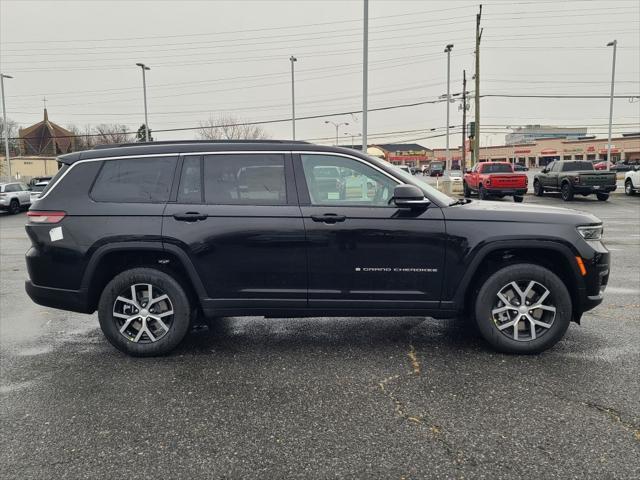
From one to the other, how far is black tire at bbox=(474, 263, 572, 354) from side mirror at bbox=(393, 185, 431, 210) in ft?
2.94

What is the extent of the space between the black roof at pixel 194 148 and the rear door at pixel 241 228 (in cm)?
7

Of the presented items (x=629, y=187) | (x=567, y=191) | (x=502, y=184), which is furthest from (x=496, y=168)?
(x=629, y=187)

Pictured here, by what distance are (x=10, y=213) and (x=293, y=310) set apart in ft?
83.1

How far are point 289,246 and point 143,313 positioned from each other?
143 centimetres

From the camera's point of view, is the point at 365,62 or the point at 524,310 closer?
the point at 524,310

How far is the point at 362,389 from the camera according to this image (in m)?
3.77

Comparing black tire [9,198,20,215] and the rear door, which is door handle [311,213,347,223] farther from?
black tire [9,198,20,215]

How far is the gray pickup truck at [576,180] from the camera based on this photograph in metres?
21.9

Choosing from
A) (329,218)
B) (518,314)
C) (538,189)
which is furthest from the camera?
(538,189)

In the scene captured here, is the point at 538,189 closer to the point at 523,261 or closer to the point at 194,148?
the point at 523,261

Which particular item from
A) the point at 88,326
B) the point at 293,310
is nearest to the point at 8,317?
the point at 88,326

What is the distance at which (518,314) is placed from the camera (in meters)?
4.39

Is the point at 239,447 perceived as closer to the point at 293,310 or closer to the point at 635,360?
the point at 293,310

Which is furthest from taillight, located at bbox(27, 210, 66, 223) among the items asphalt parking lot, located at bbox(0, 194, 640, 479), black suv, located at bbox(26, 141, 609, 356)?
asphalt parking lot, located at bbox(0, 194, 640, 479)
